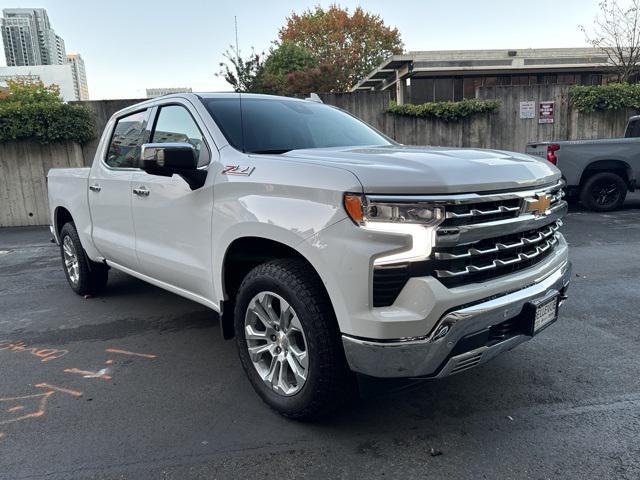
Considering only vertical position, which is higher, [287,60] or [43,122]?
[287,60]

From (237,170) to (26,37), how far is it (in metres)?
102

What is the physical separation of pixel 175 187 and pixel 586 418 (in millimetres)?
2886

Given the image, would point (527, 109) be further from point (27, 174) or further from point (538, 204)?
point (27, 174)

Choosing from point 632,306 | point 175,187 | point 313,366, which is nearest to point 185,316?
point 175,187

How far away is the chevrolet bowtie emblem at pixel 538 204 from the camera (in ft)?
8.83

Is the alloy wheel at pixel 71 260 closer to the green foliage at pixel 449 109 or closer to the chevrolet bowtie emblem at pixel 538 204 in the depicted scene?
the chevrolet bowtie emblem at pixel 538 204

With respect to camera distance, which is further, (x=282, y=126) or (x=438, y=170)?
(x=282, y=126)

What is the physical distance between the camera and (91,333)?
4.39m

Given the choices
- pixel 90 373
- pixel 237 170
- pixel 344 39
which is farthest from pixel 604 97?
pixel 344 39

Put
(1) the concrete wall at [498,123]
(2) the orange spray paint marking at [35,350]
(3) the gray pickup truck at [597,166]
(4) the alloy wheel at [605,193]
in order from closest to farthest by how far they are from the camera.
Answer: (2) the orange spray paint marking at [35,350] → (3) the gray pickup truck at [597,166] → (4) the alloy wheel at [605,193] → (1) the concrete wall at [498,123]

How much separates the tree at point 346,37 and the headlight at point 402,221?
3861 centimetres

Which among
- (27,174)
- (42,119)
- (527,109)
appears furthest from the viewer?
(527,109)

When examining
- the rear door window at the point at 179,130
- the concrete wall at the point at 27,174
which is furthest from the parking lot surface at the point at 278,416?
the concrete wall at the point at 27,174

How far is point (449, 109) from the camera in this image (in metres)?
11.8
